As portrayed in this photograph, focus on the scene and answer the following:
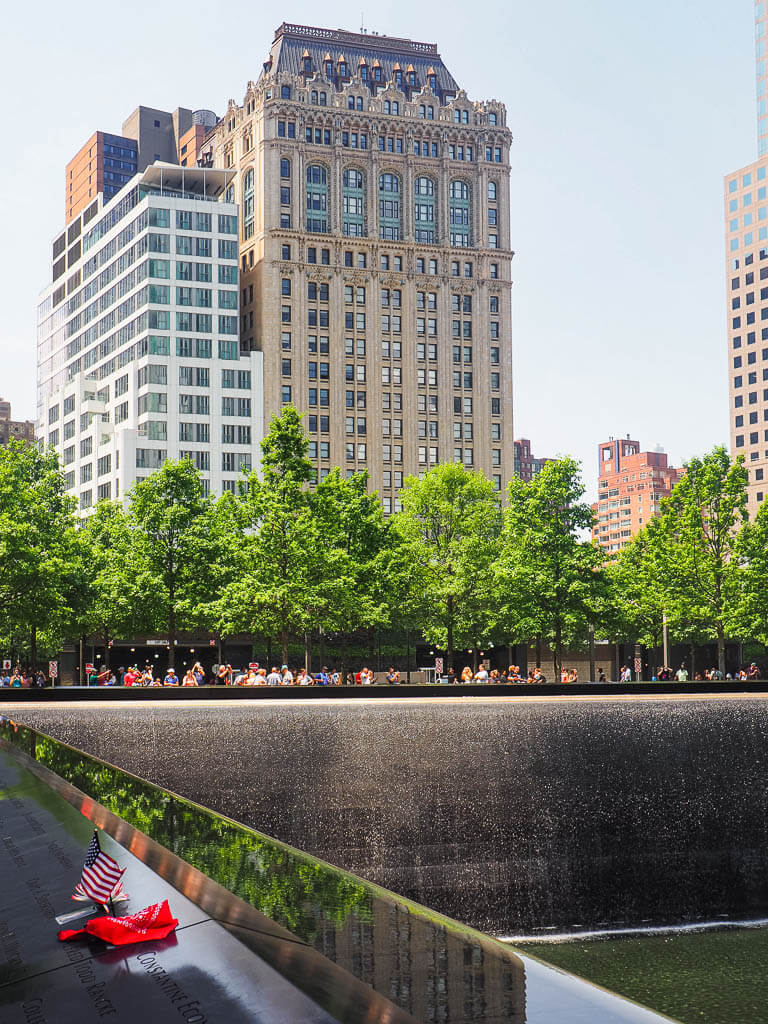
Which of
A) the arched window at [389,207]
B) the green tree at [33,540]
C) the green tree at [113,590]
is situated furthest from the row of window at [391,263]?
the green tree at [33,540]

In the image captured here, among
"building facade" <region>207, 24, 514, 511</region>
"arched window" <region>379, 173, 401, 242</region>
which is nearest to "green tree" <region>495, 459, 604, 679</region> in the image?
"building facade" <region>207, 24, 514, 511</region>

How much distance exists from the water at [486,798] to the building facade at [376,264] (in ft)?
298

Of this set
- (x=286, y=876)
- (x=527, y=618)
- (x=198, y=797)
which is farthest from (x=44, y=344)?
(x=286, y=876)

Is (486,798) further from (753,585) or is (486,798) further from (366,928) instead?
(753,585)

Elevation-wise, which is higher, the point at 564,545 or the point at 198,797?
the point at 564,545

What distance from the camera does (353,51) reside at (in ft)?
426

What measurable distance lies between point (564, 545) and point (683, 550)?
7.10 m

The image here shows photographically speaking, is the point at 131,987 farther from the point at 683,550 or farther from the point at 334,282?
the point at 334,282

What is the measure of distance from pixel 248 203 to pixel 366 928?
122798 mm

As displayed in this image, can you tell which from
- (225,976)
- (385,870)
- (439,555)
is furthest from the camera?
(439,555)

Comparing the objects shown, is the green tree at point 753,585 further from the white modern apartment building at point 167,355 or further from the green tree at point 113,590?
the white modern apartment building at point 167,355

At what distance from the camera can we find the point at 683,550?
55.8m

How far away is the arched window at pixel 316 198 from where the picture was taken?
117m

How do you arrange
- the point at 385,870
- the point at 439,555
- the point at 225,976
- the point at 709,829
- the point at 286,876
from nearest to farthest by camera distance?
the point at 225,976 → the point at 286,876 → the point at 385,870 → the point at 709,829 → the point at 439,555
